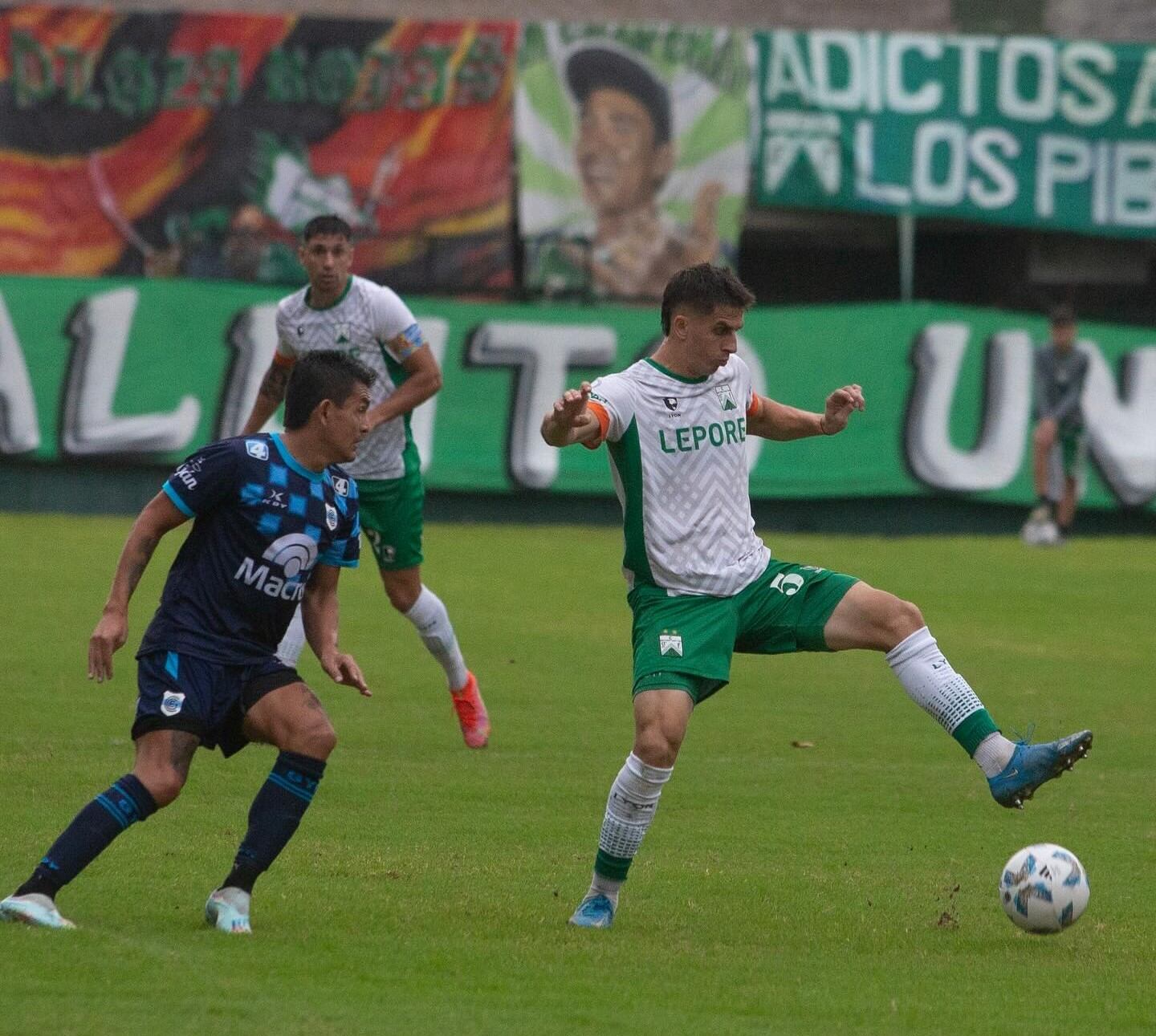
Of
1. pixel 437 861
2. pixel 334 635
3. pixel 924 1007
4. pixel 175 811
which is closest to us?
pixel 924 1007

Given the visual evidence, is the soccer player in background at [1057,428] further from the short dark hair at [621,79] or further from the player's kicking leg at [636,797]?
the player's kicking leg at [636,797]

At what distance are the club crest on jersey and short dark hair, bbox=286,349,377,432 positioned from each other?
1.25 metres

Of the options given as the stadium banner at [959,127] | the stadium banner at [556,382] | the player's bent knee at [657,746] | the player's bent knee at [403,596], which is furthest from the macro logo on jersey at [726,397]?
the stadium banner at [959,127]

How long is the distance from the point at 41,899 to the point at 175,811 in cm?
210

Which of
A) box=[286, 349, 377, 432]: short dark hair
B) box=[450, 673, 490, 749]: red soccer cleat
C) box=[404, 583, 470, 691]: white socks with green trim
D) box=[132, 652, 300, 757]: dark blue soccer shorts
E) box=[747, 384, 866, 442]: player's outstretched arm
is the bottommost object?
box=[450, 673, 490, 749]: red soccer cleat

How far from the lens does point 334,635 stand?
6.56 meters

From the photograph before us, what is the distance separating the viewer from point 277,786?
20.0 feet

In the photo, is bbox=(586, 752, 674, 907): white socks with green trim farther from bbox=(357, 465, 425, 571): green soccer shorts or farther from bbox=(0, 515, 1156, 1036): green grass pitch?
bbox=(357, 465, 425, 571): green soccer shorts

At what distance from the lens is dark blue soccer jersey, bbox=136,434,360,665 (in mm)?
6164

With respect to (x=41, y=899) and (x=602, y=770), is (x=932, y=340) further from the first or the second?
(x=41, y=899)

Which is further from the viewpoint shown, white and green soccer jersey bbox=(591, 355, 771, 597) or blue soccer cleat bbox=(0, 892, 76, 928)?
white and green soccer jersey bbox=(591, 355, 771, 597)

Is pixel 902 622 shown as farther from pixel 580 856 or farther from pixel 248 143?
pixel 248 143

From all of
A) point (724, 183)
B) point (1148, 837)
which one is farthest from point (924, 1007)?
point (724, 183)

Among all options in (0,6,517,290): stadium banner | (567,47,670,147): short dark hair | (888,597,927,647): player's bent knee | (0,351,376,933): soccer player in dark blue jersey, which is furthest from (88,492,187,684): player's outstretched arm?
(567,47,670,147): short dark hair
